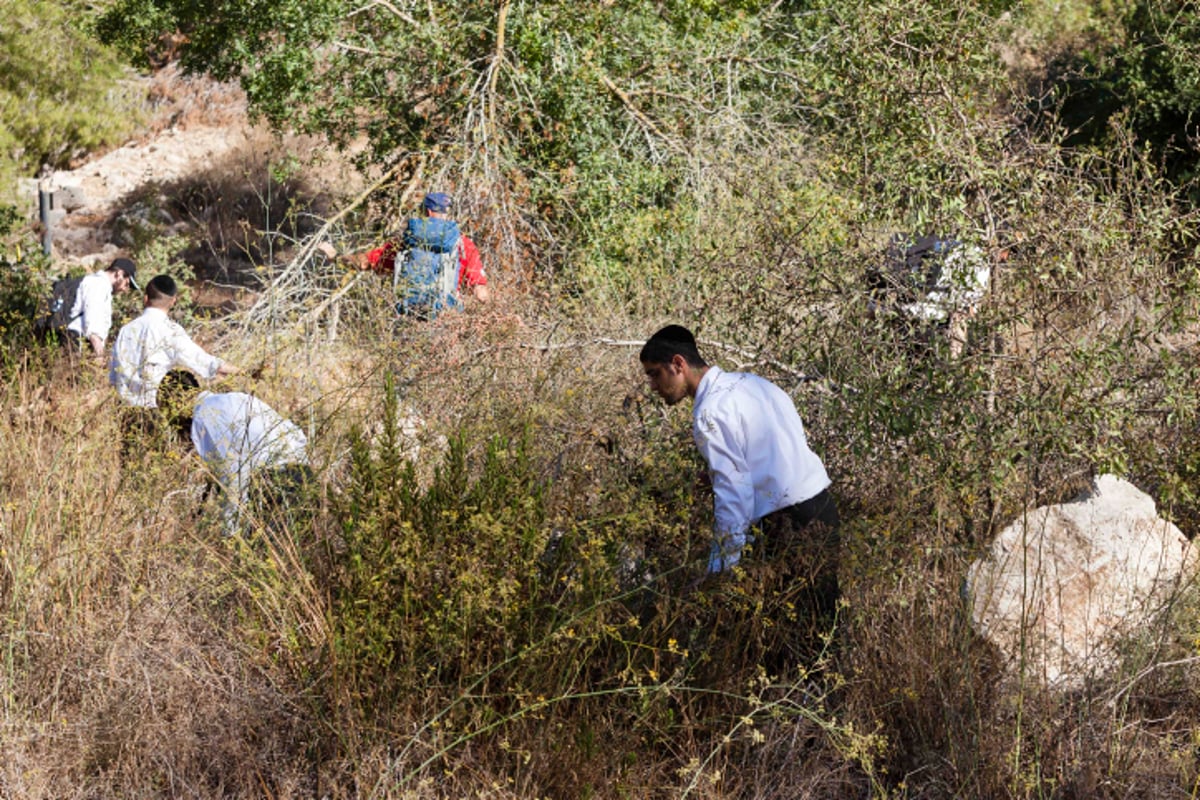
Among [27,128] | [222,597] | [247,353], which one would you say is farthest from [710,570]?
[27,128]

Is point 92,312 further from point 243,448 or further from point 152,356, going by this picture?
point 243,448

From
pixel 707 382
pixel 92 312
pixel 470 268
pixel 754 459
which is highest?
pixel 707 382

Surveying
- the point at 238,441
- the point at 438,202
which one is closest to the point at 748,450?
the point at 238,441

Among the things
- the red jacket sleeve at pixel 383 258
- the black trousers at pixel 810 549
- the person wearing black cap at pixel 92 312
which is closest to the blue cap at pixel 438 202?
the red jacket sleeve at pixel 383 258

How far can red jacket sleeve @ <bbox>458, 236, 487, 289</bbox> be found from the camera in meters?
7.96

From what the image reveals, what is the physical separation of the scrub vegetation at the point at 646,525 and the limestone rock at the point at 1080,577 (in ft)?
0.35

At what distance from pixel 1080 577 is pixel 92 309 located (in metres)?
5.98

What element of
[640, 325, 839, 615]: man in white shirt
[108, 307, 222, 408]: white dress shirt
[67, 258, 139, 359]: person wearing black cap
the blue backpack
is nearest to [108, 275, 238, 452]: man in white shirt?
[108, 307, 222, 408]: white dress shirt


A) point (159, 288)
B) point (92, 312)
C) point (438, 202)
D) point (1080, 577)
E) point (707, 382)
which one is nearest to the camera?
point (707, 382)

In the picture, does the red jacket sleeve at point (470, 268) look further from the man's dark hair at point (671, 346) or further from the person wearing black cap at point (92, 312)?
the man's dark hair at point (671, 346)

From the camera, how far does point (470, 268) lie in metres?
8.02

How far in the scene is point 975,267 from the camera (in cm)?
519

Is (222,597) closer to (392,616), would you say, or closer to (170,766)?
(170,766)

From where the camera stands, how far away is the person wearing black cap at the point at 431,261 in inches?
287
